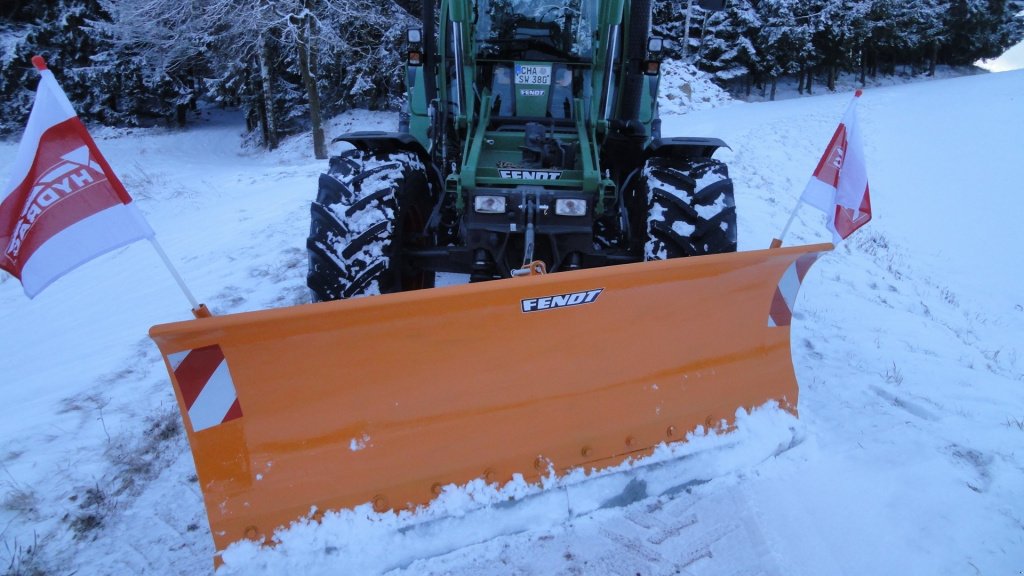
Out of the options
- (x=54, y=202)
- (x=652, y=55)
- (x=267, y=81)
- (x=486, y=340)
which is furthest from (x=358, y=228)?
(x=267, y=81)

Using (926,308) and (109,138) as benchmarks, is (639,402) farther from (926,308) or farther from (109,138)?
(109,138)

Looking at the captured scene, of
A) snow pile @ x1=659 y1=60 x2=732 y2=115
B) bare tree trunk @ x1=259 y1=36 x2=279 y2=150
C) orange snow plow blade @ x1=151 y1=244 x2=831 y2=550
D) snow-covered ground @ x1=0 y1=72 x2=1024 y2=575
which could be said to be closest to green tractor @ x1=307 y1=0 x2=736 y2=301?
orange snow plow blade @ x1=151 y1=244 x2=831 y2=550

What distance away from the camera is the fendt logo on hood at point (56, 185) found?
210cm

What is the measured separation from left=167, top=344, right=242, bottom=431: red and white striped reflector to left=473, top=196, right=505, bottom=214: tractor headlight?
1.92m

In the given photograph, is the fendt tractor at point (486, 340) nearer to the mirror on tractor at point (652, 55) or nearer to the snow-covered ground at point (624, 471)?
the snow-covered ground at point (624, 471)

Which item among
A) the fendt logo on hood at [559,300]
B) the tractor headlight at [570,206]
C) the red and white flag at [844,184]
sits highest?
the red and white flag at [844,184]

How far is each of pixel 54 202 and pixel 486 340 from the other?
1.74 m

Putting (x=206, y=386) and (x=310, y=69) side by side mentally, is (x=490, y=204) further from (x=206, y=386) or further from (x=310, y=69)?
(x=310, y=69)

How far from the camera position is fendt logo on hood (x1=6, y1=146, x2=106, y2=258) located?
210 centimetres

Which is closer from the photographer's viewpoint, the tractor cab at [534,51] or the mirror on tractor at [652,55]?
the tractor cab at [534,51]

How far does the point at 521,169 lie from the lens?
3979mm

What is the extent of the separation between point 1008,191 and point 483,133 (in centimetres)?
1285

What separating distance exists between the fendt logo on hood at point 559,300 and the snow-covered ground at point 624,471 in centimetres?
81

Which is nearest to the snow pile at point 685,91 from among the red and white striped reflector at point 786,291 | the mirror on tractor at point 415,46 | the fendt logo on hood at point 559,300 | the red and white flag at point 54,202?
the mirror on tractor at point 415,46
